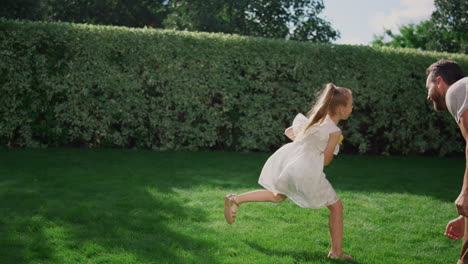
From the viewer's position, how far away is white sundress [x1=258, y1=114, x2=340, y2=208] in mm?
4156

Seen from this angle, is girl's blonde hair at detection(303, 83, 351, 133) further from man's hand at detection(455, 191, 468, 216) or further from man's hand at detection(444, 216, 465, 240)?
man's hand at detection(455, 191, 468, 216)

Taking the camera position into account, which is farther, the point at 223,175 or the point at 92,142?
the point at 92,142

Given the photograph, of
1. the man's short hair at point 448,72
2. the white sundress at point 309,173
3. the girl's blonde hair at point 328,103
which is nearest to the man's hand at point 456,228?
the man's short hair at point 448,72

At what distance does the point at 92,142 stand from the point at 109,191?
13.7 feet

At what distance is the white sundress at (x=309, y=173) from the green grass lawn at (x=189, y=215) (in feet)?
1.72

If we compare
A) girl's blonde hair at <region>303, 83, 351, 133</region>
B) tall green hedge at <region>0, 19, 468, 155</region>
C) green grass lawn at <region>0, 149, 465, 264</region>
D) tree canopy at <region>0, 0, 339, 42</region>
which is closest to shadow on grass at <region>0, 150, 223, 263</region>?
green grass lawn at <region>0, 149, 465, 264</region>

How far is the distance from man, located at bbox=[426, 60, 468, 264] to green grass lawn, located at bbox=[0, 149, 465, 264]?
1.17 meters

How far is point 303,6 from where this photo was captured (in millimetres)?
23656

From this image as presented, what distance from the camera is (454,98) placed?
9.39 ft

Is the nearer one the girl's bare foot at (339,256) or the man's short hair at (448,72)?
the man's short hair at (448,72)

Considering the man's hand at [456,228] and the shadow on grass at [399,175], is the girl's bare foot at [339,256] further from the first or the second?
the shadow on grass at [399,175]

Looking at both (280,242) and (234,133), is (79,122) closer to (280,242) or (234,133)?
(234,133)

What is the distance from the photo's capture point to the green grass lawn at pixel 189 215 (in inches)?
169

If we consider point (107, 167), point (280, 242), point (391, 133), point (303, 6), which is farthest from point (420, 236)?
point (303, 6)
